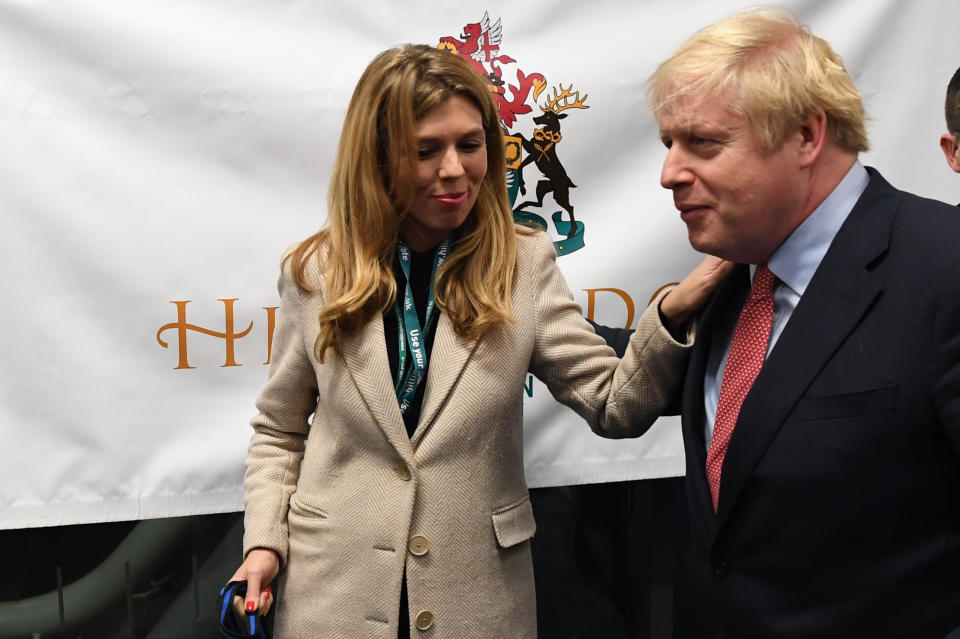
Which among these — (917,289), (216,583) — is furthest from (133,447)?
(917,289)

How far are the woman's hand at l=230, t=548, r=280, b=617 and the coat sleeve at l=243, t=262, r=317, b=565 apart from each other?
0.01 meters

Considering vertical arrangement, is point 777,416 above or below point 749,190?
below

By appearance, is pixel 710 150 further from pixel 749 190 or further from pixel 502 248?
pixel 502 248

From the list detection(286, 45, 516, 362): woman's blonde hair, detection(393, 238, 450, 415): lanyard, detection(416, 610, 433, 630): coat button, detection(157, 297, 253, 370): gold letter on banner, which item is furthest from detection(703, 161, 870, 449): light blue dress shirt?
detection(157, 297, 253, 370): gold letter on banner

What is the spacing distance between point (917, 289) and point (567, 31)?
1.29 m

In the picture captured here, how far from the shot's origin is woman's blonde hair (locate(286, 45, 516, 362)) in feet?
5.20

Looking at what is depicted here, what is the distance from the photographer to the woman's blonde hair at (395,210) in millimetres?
1585

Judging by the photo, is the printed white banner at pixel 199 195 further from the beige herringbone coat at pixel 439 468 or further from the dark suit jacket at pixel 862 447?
the dark suit jacket at pixel 862 447

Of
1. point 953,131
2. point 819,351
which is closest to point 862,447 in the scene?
point 819,351

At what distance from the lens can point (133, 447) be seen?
2.17m

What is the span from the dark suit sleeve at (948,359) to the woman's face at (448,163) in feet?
2.44

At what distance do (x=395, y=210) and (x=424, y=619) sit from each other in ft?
2.12

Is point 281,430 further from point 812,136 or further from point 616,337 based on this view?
point 812,136

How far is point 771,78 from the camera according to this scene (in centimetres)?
119
